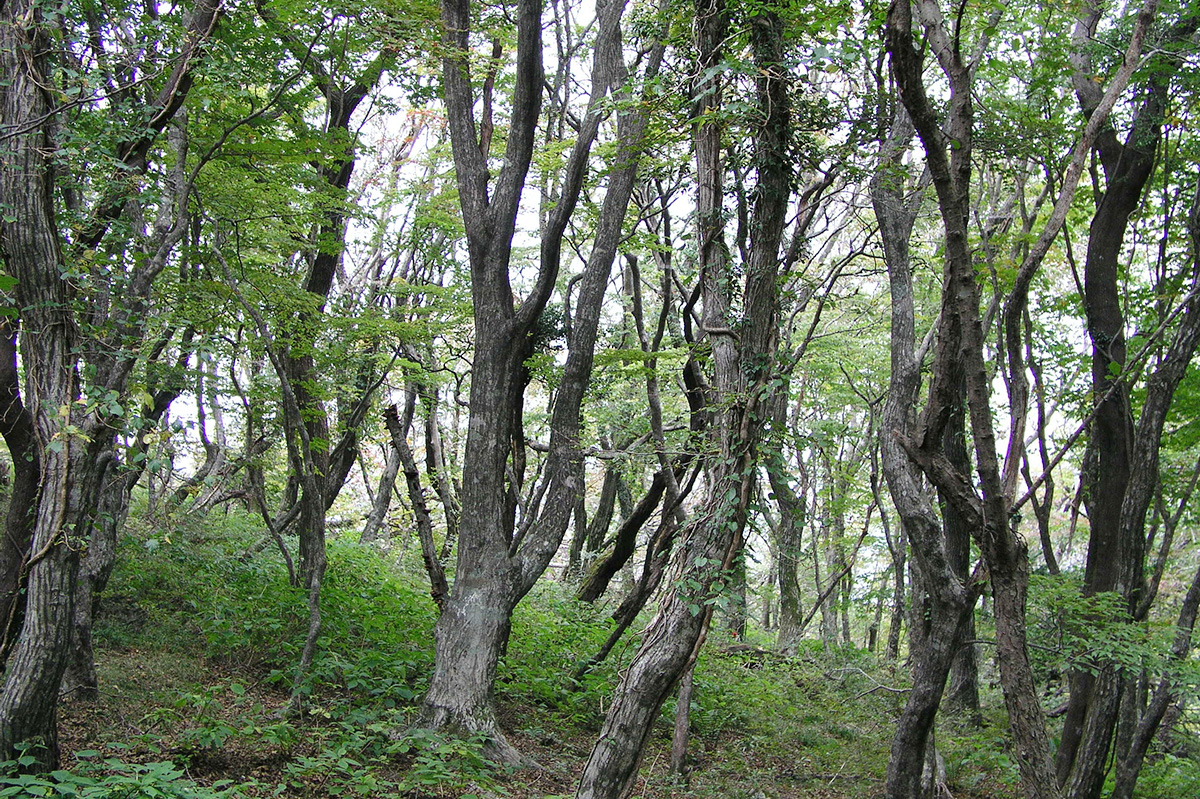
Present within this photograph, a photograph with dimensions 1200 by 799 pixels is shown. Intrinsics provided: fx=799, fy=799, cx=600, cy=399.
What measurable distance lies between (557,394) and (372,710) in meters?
3.22

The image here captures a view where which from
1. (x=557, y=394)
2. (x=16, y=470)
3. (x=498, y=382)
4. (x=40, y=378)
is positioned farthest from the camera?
(x=557, y=394)

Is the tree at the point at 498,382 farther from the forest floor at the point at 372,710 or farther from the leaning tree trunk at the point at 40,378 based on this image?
the leaning tree trunk at the point at 40,378

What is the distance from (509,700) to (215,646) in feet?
9.35

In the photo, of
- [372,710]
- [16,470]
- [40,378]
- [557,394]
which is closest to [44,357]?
[40,378]

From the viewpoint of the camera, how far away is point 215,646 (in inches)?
293

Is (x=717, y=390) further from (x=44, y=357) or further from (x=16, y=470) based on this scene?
(x=16, y=470)

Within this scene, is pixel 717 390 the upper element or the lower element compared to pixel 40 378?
upper

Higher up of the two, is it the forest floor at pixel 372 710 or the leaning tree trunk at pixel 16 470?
the leaning tree trunk at pixel 16 470

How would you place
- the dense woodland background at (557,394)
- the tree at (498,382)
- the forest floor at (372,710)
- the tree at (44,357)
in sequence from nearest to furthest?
the tree at (44,357), the dense woodland background at (557,394), the forest floor at (372,710), the tree at (498,382)

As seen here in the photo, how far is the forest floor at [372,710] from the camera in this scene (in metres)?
5.39

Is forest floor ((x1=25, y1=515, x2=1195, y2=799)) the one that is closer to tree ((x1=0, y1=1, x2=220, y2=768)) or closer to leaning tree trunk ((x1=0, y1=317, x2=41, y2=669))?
tree ((x1=0, y1=1, x2=220, y2=768))

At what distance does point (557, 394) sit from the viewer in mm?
7738

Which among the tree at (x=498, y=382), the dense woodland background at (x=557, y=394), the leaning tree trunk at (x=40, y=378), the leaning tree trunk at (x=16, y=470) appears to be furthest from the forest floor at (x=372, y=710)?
the leaning tree trunk at (x=16, y=470)

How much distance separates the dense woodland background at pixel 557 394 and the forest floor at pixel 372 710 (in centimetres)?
5
